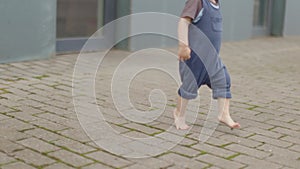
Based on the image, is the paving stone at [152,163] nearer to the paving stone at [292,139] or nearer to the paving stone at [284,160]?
the paving stone at [284,160]

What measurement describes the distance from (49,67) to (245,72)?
2.94m

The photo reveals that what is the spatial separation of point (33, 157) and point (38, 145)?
0.27m

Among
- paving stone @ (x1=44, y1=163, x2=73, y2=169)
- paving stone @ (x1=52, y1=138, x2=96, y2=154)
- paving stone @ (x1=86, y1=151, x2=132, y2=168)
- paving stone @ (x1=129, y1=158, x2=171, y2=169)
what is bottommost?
paving stone @ (x1=129, y1=158, x2=171, y2=169)

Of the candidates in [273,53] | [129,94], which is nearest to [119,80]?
[129,94]

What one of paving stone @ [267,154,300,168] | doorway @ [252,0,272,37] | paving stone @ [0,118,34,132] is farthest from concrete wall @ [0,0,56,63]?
doorway @ [252,0,272,37]

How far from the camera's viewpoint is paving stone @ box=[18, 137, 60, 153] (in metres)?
3.84

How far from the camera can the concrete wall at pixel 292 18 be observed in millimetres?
12844

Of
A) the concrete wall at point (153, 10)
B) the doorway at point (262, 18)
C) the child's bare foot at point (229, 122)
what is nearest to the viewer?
the child's bare foot at point (229, 122)

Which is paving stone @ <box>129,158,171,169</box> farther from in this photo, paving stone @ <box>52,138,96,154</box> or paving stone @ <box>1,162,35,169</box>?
paving stone @ <box>1,162,35,169</box>

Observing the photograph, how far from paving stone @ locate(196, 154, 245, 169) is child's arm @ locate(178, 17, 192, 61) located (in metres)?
0.86

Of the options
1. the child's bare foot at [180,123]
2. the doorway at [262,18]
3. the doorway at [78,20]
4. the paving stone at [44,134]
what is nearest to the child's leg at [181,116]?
the child's bare foot at [180,123]

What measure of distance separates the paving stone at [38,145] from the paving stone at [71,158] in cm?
10

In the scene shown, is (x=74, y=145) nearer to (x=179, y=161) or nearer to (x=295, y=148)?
(x=179, y=161)

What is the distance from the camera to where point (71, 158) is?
368cm
